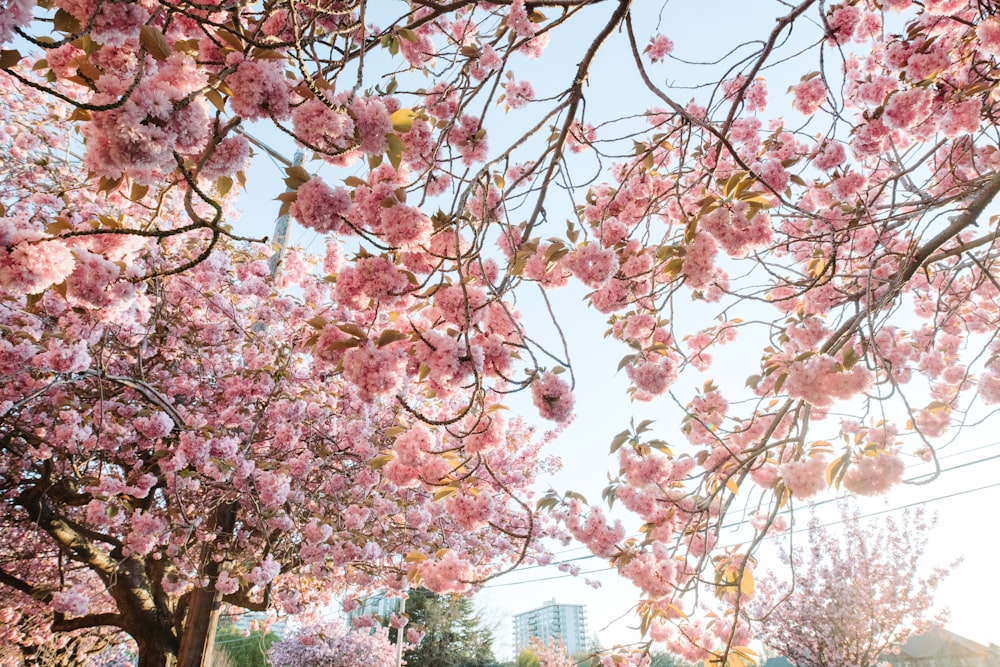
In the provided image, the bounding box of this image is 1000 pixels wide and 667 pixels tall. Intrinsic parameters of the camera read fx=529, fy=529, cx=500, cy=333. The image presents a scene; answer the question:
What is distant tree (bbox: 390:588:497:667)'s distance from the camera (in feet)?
58.7

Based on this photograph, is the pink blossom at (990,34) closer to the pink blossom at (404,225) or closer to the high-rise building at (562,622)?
the pink blossom at (404,225)

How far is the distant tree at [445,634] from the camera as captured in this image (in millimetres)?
17906

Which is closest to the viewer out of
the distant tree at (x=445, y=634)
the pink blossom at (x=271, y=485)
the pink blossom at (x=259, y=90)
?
the pink blossom at (x=259, y=90)

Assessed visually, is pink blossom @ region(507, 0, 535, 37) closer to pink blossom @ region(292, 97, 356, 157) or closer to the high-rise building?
pink blossom @ region(292, 97, 356, 157)

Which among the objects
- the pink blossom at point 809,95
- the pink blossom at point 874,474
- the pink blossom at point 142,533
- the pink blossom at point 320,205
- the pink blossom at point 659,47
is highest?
the pink blossom at point 659,47

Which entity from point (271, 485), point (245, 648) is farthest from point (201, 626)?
point (245, 648)

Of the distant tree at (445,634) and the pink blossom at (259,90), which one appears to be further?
the distant tree at (445,634)

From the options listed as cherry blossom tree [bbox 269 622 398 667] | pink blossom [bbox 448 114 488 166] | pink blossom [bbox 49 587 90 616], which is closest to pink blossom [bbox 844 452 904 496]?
pink blossom [bbox 448 114 488 166]

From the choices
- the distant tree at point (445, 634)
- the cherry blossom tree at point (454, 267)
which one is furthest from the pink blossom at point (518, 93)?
the distant tree at point (445, 634)

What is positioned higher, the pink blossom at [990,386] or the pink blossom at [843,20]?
the pink blossom at [843,20]

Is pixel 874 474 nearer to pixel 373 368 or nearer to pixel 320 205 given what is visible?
pixel 373 368

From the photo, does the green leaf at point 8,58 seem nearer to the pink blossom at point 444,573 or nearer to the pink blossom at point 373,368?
the pink blossom at point 373,368

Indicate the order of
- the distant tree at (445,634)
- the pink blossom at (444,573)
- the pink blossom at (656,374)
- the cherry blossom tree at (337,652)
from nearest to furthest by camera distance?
the pink blossom at (444,573) → the pink blossom at (656,374) → the cherry blossom tree at (337,652) → the distant tree at (445,634)

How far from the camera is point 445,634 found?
59.9ft
